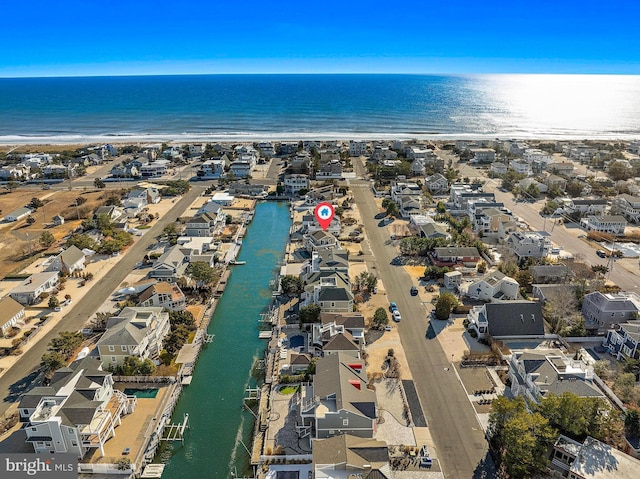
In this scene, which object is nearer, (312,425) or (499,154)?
(312,425)

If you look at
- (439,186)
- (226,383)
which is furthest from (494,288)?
(439,186)

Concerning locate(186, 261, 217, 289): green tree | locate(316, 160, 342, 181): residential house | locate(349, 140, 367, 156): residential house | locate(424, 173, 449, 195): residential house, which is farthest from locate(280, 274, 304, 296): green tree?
locate(349, 140, 367, 156): residential house

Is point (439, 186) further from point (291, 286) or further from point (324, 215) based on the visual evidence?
point (291, 286)

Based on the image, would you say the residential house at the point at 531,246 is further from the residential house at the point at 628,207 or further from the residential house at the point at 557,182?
the residential house at the point at 557,182

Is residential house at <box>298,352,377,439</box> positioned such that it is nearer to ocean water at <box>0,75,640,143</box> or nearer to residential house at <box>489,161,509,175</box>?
residential house at <box>489,161,509,175</box>

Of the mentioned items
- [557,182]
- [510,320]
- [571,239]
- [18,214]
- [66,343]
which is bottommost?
[66,343]

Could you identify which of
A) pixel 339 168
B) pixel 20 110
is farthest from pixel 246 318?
pixel 20 110

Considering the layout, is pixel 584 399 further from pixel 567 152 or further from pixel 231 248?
pixel 567 152
